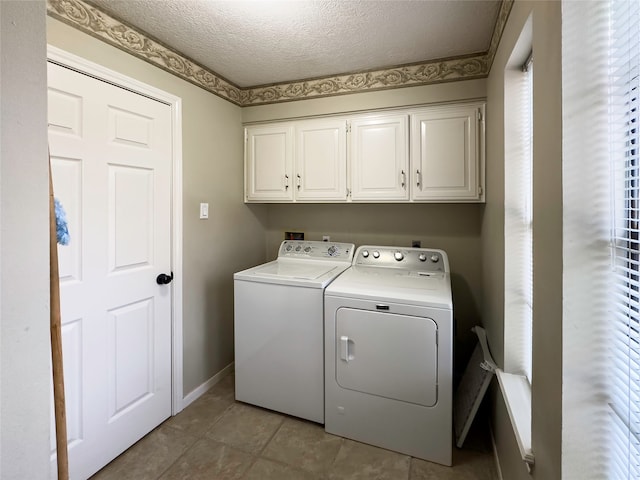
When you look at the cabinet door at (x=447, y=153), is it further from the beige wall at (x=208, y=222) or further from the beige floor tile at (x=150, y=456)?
the beige floor tile at (x=150, y=456)

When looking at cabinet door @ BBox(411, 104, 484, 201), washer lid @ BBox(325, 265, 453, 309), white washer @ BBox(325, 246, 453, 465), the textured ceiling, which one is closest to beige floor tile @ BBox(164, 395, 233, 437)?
white washer @ BBox(325, 246, 453, 465)

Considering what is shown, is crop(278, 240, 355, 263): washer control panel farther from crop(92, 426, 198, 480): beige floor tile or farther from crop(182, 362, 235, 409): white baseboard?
crop(92, 426, 198, 480): beige floor tile

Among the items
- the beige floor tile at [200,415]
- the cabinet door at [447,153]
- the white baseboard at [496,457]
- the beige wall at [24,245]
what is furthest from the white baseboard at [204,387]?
the cabinet door at [447,153]

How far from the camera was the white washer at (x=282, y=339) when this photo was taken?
1.95m

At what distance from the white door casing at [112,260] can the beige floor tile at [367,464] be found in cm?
115

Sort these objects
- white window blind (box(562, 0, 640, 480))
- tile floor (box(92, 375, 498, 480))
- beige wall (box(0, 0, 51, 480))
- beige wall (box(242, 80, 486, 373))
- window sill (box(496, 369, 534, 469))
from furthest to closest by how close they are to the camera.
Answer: beige wall (box(242, 80, 486, 373))
tile floor (box(92, 375, 498, 480))
window sill (box(496, 369, 534, 469))
white window blind (box(562, 0, 640, 480))
beige wall (box(0, 0, 51, 480))

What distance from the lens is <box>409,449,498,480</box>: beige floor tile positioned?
5.27ft

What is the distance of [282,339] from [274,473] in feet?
2.30

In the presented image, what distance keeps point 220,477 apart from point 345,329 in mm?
988

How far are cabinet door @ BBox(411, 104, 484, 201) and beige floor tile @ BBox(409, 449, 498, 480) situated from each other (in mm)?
1544

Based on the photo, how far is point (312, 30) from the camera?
1785 mm

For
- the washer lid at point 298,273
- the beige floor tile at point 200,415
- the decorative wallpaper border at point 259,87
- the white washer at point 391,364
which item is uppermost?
the decorative wallpaper border at point 259,87

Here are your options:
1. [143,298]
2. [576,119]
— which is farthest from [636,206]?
[143,298]

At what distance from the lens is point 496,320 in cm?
167
